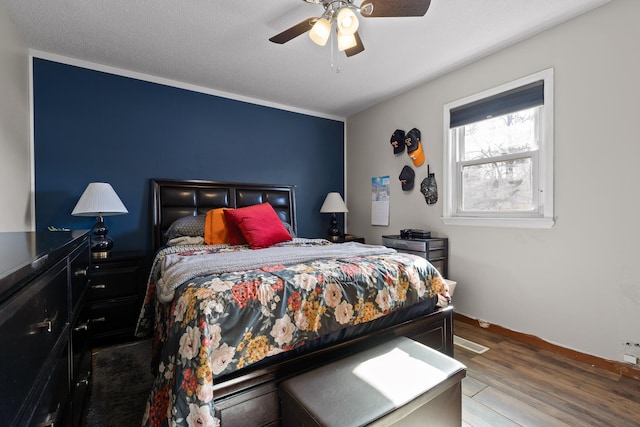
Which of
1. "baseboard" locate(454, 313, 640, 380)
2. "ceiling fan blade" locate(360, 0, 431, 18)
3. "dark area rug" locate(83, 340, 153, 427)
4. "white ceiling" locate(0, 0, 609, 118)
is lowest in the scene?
"dark area rug" locate(83, 340, 153, 427)

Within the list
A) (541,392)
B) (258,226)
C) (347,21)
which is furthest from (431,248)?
(347,21)

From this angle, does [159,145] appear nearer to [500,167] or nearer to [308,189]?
[308,189]

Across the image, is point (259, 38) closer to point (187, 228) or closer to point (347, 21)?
point (347, 21)

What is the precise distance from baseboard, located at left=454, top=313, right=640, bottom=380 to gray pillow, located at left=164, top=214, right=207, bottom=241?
9.25ft

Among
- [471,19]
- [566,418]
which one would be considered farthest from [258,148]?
[566,418]

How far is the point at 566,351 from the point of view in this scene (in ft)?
7.68

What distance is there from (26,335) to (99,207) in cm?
224

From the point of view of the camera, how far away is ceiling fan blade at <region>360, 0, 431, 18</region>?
174 cm

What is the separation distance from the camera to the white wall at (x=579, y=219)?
2061mm

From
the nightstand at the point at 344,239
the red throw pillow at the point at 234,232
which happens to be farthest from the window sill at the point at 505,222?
the red throw pillow at the point at 234,232

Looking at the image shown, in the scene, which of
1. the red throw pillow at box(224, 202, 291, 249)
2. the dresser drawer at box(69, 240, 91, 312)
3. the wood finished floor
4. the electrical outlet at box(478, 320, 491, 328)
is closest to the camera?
the dresser drawer at box(69, 240, 91, 312)

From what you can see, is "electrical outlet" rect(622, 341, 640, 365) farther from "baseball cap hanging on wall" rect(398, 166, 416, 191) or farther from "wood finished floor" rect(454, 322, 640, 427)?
"baseball cap hanging on wall" rect(398, 166, 416, 191)

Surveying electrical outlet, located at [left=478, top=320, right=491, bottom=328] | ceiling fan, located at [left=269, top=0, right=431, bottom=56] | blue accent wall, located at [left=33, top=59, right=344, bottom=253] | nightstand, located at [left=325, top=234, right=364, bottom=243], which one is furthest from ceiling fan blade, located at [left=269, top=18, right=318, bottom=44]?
electrical outlet, located at [left=478, top=320, right=491, bottom=328]

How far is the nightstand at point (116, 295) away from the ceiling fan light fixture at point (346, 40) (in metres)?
2.43
